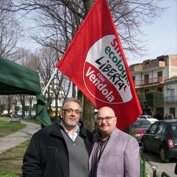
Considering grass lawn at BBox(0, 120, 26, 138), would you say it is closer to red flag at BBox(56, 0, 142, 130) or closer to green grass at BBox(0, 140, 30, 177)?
green grass at BBox(0, 140, 30, 177)

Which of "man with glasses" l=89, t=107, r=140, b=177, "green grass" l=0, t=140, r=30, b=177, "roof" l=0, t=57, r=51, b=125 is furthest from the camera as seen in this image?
"green grass" l=0, t=140, r=30, b=177

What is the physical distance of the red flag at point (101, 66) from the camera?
14.8 feet

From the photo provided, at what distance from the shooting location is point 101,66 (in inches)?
188

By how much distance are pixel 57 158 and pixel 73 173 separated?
0.70 ft

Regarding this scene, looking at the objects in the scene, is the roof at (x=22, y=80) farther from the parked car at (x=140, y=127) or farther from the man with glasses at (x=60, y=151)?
the parked car at (x=140, y=127)

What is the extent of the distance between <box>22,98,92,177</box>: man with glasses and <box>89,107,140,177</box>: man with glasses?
0.45 feet

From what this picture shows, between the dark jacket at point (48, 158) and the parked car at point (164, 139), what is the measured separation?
7.81m

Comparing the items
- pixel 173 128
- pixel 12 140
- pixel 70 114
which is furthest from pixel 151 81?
pixel 70 114

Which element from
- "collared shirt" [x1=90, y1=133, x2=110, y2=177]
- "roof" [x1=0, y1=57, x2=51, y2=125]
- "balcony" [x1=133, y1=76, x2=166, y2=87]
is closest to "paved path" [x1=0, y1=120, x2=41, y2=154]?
"roof" [x1=0, y1=57, x2=51, y2=125]

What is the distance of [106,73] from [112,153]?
81.7 inches

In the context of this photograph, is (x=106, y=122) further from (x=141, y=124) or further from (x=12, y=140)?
(x=141, y=124)

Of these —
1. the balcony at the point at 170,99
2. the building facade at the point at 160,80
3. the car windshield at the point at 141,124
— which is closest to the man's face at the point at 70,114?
the car windshield at the point at 141,124

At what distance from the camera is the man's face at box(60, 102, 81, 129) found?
3.10 metres

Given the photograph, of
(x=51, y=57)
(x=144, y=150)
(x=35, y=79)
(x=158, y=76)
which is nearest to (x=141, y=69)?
(x=158, y=76)
